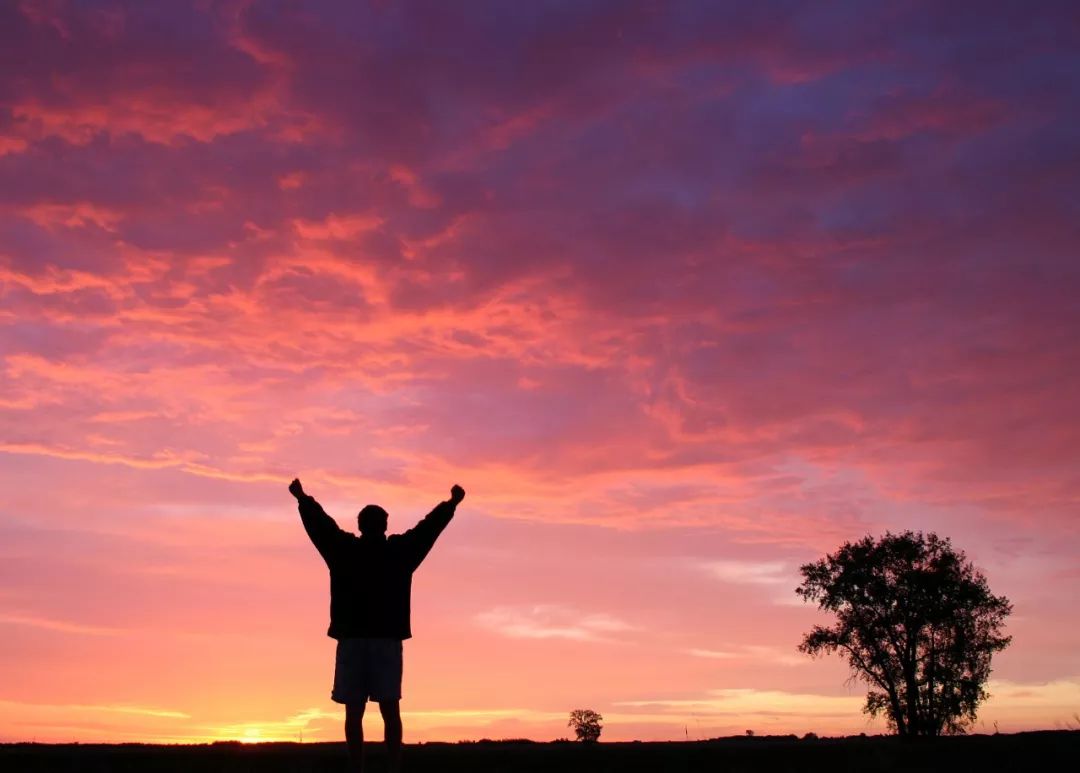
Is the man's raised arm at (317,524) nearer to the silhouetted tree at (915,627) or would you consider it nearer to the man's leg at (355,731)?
the man's leg at (355,731)

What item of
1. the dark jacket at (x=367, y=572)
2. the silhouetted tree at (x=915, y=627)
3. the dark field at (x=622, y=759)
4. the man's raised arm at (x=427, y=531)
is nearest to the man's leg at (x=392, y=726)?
the dark jacket at (x=367, y=572)

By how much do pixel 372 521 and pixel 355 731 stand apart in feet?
7.78

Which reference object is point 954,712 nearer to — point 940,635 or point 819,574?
point 940,635

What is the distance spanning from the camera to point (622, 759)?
19.1 m

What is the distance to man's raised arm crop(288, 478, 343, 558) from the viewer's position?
42.8ft

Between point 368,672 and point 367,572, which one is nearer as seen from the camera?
point 368,672

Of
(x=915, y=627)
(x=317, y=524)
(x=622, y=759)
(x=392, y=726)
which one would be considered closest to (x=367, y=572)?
(x=317, y=524)

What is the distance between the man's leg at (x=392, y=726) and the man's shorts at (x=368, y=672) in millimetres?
128

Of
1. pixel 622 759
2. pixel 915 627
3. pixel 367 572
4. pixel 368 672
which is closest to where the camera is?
pixel 368 672

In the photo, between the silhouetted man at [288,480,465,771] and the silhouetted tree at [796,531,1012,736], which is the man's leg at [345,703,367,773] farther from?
the silhouetted tree at [796,531,1012,736]

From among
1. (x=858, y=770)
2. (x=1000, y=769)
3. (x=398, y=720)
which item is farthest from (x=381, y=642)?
(x=1000, y=769)

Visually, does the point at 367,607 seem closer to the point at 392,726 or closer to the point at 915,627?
the point at 392,726

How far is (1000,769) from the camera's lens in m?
17.0

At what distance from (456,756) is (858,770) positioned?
7.32 m
